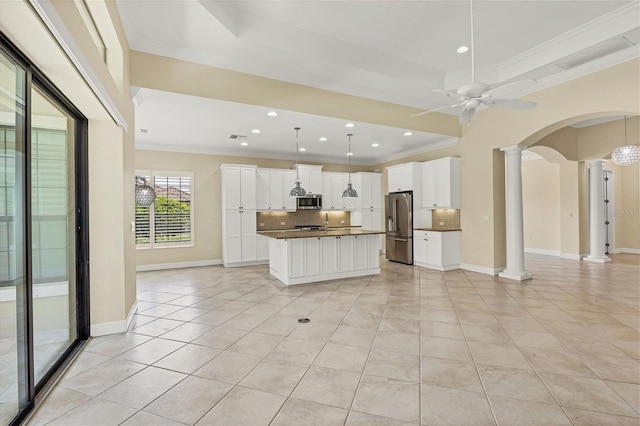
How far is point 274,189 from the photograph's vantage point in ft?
25.5

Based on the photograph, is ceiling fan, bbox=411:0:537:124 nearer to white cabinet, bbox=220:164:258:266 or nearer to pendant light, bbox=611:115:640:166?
pendant light, bbox=611:115:640:166

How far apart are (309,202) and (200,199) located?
9.07 ft

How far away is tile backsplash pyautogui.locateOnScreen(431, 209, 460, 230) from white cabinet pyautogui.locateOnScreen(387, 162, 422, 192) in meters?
0.77

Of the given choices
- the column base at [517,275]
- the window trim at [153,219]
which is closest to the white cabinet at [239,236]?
the window trim at [153,219]

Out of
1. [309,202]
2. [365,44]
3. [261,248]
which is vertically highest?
[365,44]

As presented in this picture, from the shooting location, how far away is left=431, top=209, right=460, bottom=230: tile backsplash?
680 cm

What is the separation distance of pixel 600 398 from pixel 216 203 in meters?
7.33

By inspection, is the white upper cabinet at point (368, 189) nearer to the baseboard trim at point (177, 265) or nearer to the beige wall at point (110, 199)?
the baseboard trim at point (177, 265)

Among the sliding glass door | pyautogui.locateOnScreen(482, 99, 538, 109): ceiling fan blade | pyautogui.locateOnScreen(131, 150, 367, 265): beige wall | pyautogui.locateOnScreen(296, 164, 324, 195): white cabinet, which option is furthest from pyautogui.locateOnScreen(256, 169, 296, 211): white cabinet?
pyautogui.locateOnScreen(482, 99, 538, 109): ceiling fan blade

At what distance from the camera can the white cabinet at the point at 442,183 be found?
655 centimetres

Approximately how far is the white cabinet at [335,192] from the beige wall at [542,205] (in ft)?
17.8

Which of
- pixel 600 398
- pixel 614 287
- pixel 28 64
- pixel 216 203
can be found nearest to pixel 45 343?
pixel 28 64

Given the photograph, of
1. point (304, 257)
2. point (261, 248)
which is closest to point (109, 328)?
point (304, 257)

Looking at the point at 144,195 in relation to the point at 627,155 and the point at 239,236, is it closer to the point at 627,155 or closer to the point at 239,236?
the point at 239,236
